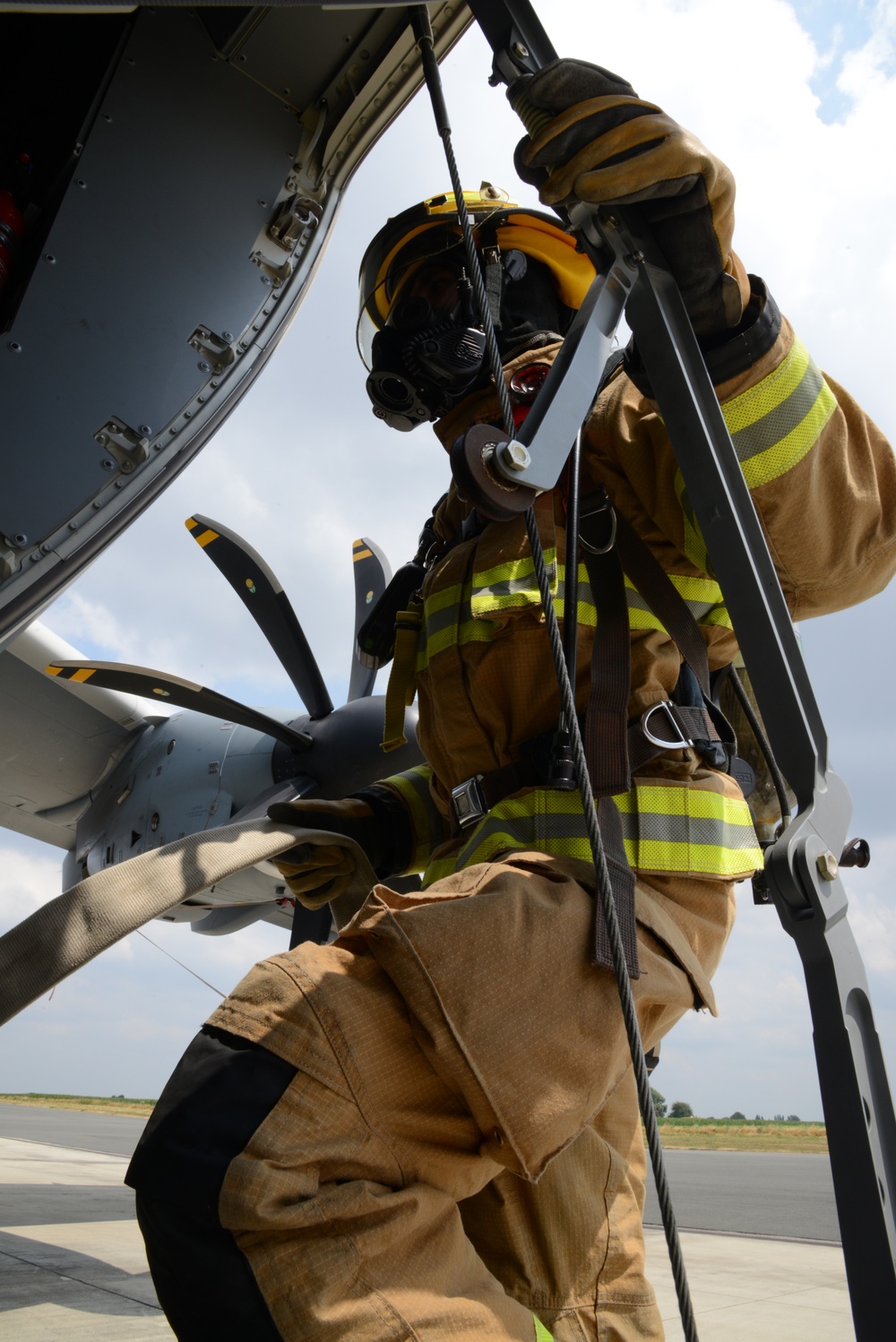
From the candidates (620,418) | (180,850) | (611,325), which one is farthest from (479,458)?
(180,850)

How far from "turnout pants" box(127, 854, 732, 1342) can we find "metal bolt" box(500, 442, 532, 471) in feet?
2.00

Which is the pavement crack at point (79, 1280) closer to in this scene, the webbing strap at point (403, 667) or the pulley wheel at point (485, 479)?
the webbing strap at point (403, 667)

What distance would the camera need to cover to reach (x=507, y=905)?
139 centimetres

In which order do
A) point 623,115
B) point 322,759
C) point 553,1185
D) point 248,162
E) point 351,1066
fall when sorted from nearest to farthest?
point 351,1066
point 623,115
point 553,1185
point 248,162
point 322,759

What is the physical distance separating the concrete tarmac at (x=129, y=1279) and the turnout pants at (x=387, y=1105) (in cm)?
326

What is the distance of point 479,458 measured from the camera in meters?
1.43

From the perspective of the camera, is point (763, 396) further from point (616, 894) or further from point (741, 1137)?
point (741, 1137)

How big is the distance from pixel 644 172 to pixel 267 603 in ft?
15.0

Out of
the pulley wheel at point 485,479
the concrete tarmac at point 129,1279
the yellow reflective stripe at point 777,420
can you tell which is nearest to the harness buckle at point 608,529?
the yellow reflective stripe at point 777,420

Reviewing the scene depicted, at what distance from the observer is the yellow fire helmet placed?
2.57 meters

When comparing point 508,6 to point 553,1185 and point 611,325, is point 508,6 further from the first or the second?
point 553,1185

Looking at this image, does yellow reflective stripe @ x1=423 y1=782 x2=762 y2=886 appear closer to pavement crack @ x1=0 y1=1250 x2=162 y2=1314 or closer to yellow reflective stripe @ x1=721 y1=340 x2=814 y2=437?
yellow reflective stripe @ x1=721 y1=340 x2=814 y2=437

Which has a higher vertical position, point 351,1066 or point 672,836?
point 672,836

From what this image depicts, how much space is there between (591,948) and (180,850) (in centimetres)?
72
